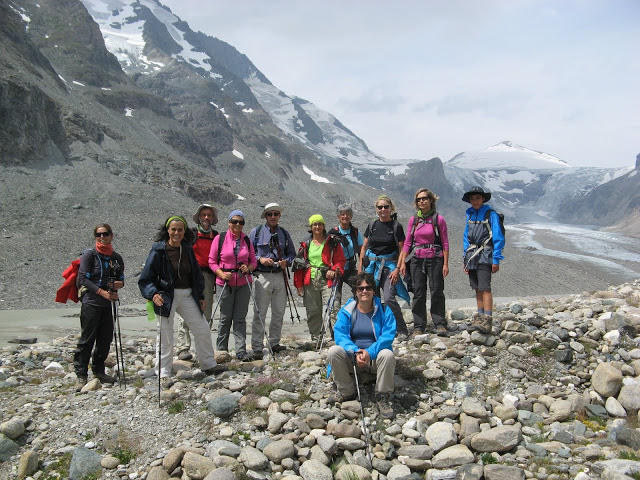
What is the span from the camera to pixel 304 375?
20.6 feet

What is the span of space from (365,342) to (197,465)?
226cm

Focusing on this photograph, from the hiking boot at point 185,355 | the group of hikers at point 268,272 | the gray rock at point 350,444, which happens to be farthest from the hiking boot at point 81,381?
the gray rock at point 350,444

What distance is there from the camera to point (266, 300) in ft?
23.9

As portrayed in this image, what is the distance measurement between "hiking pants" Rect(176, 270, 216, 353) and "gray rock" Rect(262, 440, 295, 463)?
3.16m

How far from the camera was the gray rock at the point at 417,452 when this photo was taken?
184 inches

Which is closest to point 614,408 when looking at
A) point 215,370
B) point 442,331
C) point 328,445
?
point 442,331

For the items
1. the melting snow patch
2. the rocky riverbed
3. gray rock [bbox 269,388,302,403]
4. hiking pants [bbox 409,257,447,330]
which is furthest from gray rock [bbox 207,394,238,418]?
the melting snow patch

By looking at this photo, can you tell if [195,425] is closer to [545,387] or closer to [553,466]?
[553,466]

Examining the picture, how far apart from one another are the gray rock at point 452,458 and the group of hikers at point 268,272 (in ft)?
5.53

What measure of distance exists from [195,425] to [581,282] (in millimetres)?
51724

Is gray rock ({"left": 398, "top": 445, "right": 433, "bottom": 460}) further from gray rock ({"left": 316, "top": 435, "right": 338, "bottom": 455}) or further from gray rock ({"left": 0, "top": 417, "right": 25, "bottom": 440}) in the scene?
gray rock ({"left": 0, "top": 417, "right": 25, "bottom": 440})

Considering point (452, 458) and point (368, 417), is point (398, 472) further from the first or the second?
point (368, 417)

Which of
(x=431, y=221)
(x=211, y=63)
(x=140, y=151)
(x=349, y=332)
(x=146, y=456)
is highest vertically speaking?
(x=211, y=63)


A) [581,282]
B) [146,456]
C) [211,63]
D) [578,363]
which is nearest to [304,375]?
[146,456]
